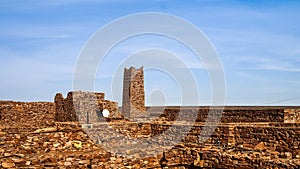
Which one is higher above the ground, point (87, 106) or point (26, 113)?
point (87, 106)

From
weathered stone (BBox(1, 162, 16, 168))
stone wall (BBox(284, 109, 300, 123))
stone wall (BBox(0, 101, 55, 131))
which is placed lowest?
weathered stone (BBox(1, 162, 16, 168))

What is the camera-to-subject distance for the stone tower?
21.2 metres

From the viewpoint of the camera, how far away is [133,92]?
21.4 meters

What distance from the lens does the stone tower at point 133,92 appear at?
69.7ft

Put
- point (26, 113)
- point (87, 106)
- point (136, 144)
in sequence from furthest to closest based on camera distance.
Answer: point (26, 113)
point (87, 106)
point (136, 144)

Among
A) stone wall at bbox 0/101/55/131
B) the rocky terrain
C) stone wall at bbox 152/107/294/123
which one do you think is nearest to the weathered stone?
the rocky terrain

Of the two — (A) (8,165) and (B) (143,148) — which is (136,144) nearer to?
(B) (143,148)

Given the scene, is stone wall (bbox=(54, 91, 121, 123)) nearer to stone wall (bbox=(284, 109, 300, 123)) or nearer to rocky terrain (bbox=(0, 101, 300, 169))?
rocky terrain (bbox=(0, 101, 300, 169))

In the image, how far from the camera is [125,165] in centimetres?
939

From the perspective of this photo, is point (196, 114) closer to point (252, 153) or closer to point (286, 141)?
point (286, 141)

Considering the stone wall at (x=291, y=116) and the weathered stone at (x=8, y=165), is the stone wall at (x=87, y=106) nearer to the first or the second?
the stone wall at (x=291, y=116)

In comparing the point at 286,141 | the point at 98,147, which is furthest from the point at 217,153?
the point at 286,141

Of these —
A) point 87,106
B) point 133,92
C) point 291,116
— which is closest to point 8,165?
point 87,106

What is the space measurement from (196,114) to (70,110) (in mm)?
5937
